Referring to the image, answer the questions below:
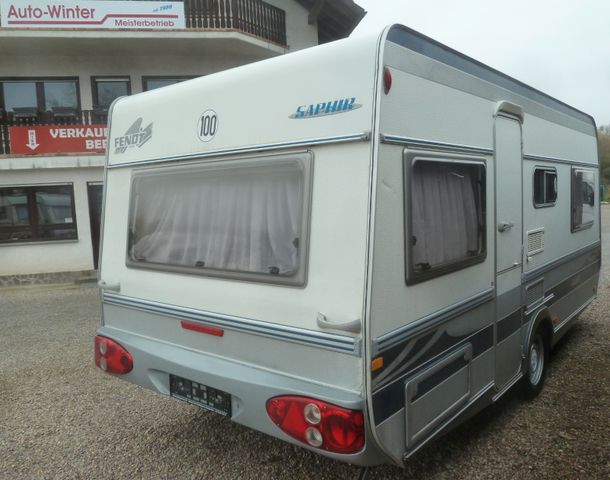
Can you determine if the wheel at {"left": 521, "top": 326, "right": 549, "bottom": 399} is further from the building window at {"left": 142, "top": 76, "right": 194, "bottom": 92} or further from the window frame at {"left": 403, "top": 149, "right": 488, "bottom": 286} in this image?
the building window at {"left": 142, "top": 76, "right": 194, "bottom": 92}

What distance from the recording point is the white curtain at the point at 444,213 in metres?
2.72

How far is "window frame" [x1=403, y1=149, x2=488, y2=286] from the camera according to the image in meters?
2.56

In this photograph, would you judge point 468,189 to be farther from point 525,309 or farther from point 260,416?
point 260,416

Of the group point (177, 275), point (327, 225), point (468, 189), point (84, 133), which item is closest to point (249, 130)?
point (327, 225)

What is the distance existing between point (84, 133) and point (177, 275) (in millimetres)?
9419

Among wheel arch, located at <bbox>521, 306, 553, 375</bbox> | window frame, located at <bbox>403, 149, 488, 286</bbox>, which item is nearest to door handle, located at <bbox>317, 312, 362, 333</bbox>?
window frame, located at <bbox>403, 149, 488, 286</bbox>

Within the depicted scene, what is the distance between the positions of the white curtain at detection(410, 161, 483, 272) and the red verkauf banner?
32.6ft

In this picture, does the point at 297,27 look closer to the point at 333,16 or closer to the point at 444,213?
the point at 333,16

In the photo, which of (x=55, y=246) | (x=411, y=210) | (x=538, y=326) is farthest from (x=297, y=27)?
(x=411, y=210)

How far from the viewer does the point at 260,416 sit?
2689 millimetres

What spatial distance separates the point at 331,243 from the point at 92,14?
10620 mm

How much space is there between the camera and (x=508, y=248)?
363cm

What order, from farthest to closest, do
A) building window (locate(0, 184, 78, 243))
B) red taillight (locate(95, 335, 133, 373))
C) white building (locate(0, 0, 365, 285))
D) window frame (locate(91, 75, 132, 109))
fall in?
window frame (locate(91, 75, 132, 109))
building window (locate(0, 184, 78, 243))
white building (locate(0, 0, 365, 285))
red taillight (locate(95, 335, 133, 373))

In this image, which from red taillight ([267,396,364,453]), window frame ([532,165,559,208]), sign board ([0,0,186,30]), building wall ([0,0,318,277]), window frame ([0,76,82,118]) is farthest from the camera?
window frame ([0,76,82,118])
